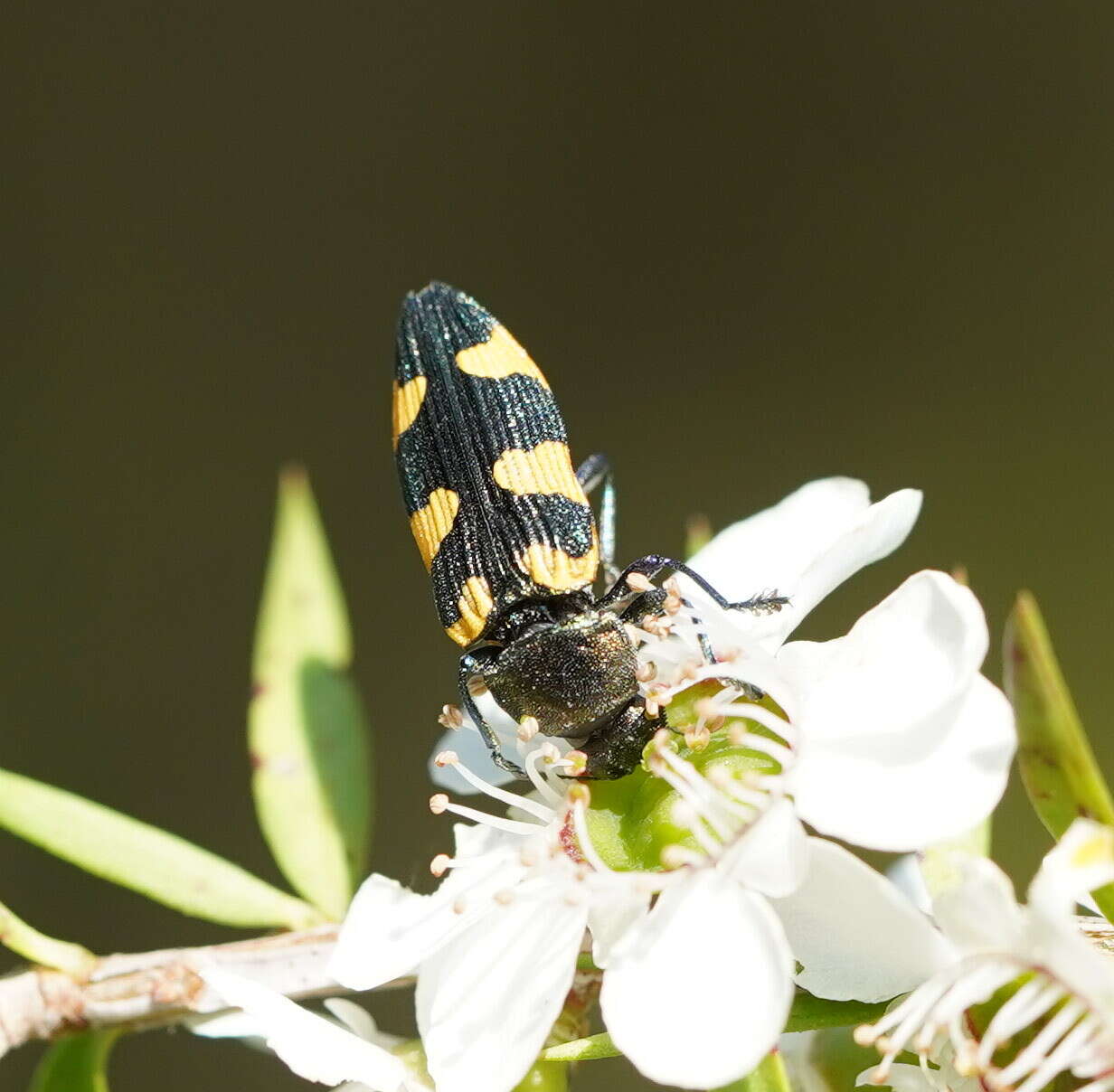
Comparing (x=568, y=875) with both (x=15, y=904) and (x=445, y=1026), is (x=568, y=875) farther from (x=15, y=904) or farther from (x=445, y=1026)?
(x=15, y=904)

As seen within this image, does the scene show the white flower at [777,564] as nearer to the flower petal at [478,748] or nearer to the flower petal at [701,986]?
the flower petal at [478,748]

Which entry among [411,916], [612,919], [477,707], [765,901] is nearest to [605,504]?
[477,707]

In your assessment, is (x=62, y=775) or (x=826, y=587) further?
(x=62, y=775)

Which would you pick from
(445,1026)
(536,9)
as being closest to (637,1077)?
(445,1026)

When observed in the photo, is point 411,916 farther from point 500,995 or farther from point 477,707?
point 477,707

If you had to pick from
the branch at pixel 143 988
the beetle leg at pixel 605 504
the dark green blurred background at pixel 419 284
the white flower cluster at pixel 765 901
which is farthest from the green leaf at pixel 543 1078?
the dark green blurred background at pixel 419 284

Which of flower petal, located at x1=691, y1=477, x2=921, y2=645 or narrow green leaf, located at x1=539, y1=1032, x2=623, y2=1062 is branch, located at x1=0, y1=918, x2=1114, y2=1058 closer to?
narrow green leaf, located at x1=539, y1=1032, x2=623, y2=1062
